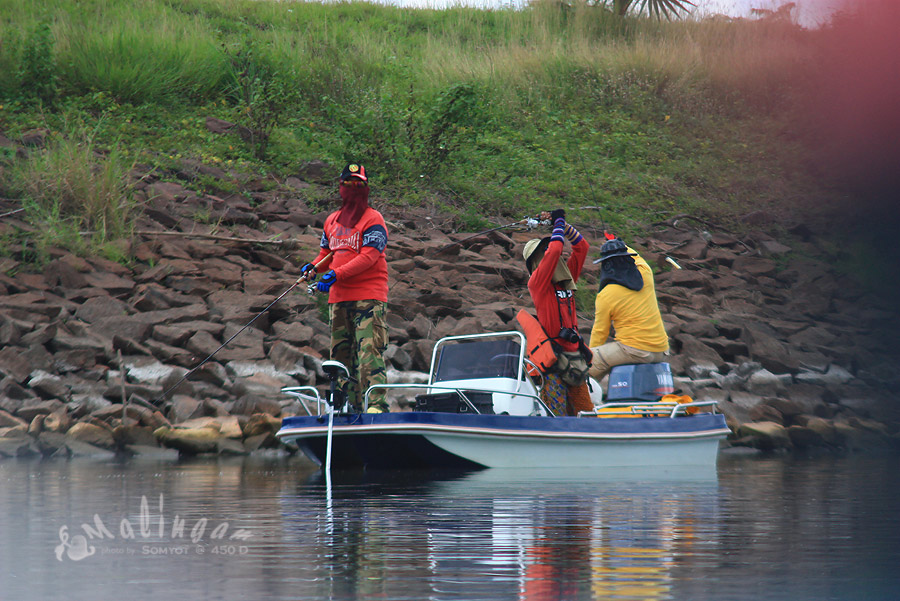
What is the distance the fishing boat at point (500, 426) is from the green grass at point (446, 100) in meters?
6.99

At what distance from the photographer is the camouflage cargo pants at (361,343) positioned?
813cm

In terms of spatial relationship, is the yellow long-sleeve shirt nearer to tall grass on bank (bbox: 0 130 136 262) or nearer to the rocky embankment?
the rocky embankment

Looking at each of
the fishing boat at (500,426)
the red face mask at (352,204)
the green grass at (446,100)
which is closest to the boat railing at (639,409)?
the fishing boat at (500,426)

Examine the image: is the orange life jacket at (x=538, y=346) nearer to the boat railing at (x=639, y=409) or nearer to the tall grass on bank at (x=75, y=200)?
the boat railing at (x=639, y=409)

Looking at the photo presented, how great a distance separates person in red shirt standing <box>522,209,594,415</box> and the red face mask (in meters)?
1.40

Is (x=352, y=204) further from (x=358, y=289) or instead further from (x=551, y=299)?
(x=551, y=299)

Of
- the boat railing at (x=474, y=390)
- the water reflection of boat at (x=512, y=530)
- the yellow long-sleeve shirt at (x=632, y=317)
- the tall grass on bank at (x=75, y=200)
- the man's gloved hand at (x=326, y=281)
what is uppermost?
the tall grass on bank at (x=75, y=200)

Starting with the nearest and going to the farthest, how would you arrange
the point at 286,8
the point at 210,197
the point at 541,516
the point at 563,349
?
the point at 541,516
the point at 563,349
the point at 210,197
the point at 286,8

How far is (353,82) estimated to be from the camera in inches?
802

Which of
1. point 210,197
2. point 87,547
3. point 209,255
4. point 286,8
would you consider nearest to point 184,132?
point 210,197

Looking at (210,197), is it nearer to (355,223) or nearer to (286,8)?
(355,223)

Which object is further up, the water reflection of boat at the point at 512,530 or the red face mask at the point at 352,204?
the red face mask at the point at 352,204

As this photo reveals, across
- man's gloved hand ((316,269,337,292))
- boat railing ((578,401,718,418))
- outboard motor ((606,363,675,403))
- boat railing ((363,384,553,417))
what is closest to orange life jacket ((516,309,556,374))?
boat railing ((363,384,553,417))

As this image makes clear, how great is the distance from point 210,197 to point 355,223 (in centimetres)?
692
